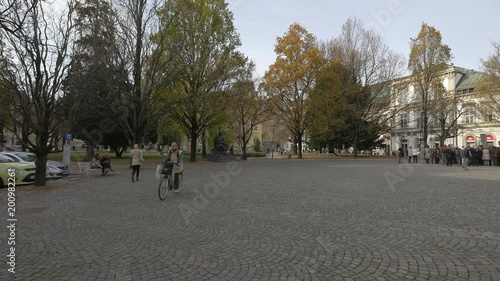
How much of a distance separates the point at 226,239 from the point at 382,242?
2615 millimetres

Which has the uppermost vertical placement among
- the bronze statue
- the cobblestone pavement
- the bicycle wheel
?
the bronze statue

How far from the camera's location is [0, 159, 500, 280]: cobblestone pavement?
14.3ft

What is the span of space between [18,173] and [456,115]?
52746 mm

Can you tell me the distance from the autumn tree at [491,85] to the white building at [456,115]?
942 millimetres

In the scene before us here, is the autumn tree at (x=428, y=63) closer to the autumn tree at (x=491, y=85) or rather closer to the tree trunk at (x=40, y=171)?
the autumn tree at (x=491, y=85)

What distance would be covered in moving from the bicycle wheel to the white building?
35.8 metres

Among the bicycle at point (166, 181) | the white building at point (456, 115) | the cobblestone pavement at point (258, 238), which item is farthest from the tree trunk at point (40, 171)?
the white building at point (456, 115)

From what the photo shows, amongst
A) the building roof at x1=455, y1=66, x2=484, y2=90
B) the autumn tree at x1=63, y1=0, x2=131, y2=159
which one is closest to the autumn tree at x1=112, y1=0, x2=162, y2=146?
the autumn tree at x1=63, y1=0, x2=131, y2=159

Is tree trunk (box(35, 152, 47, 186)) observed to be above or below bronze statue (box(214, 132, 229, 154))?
below

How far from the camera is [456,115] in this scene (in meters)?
48.8

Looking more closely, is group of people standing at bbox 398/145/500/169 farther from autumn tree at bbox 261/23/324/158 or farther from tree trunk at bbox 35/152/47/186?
tree trunk at bbox 35/152/47/186

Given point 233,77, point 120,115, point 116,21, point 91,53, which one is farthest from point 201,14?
point 91,53

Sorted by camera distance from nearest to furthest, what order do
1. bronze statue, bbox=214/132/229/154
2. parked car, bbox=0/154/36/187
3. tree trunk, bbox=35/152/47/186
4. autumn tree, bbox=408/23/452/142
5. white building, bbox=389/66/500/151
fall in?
tree trunk, bbox=35/152/47/186, parked car, bbox=0/154/36/187, bronze statue, bbox=214/132/229/154, autumn tree, bbox=408/23/452/142, white building, bbox=389/66/500/151

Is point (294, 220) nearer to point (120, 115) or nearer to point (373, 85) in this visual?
point (120, 115)
